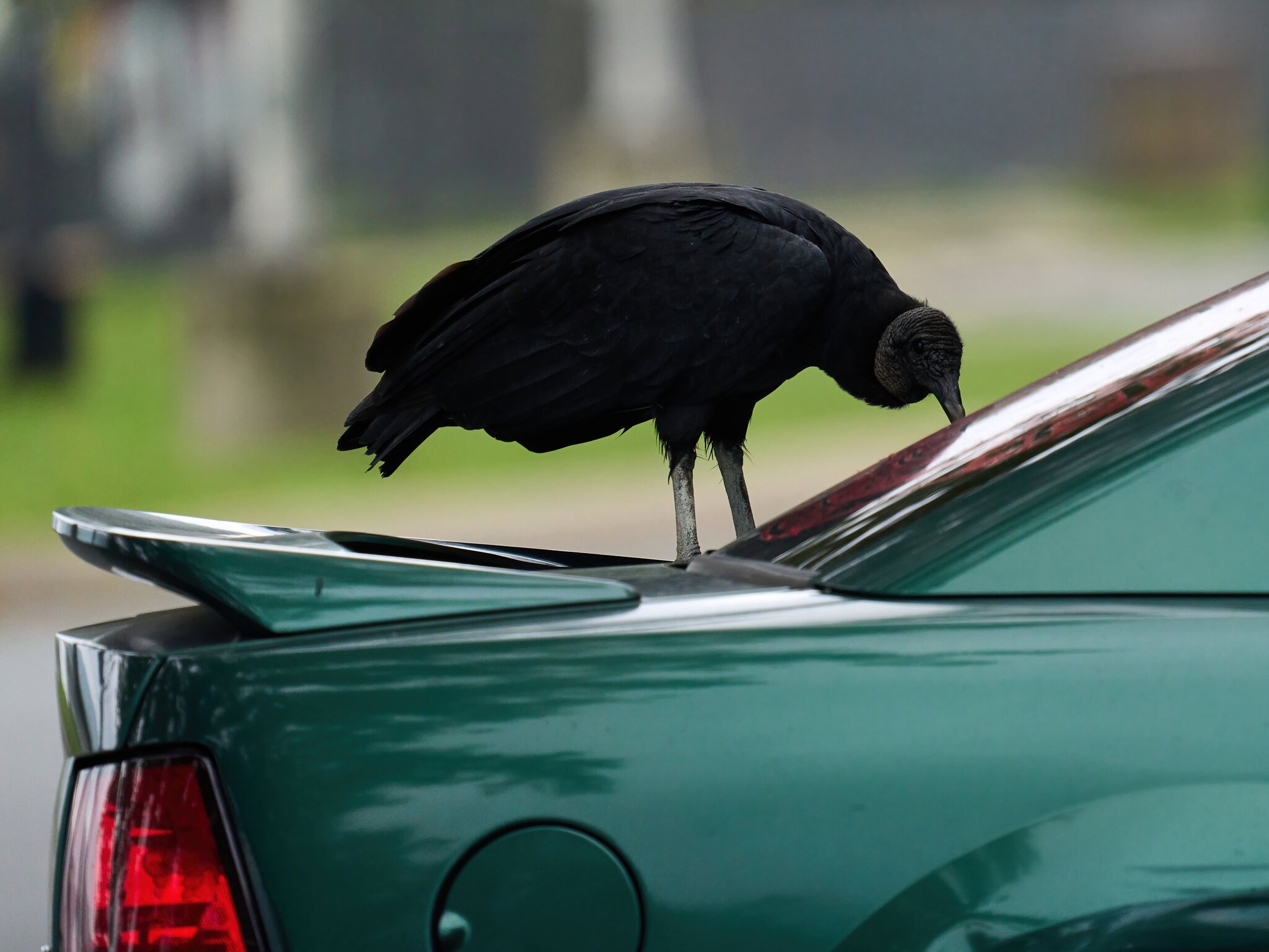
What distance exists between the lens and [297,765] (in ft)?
4.74

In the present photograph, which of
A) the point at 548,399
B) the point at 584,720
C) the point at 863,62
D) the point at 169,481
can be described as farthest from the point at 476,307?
the point at 863,62

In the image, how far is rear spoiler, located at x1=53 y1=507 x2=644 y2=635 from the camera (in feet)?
5.07

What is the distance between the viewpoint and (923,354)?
2.78 meters

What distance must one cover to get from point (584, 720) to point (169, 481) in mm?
8854

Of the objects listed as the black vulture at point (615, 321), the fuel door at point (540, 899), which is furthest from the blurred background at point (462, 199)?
the fuel door at point (540, 899)

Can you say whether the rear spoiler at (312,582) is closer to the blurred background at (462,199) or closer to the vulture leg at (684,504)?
the vulture leg at (684,504)

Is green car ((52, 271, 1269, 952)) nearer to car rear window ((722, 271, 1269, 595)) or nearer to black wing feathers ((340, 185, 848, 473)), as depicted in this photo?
car rear window ((722, 271, 1269, 595))

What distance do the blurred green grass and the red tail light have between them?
25.5 ft

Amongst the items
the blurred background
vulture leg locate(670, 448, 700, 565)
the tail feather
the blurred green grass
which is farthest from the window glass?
the blurred green grass

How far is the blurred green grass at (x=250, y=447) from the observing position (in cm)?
965

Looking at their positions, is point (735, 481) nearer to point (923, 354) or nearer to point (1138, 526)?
point (923, 354)

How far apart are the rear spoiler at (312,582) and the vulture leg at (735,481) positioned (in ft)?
3.83

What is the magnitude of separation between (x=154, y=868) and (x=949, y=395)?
179 cm

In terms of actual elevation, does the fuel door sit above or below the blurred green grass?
below
